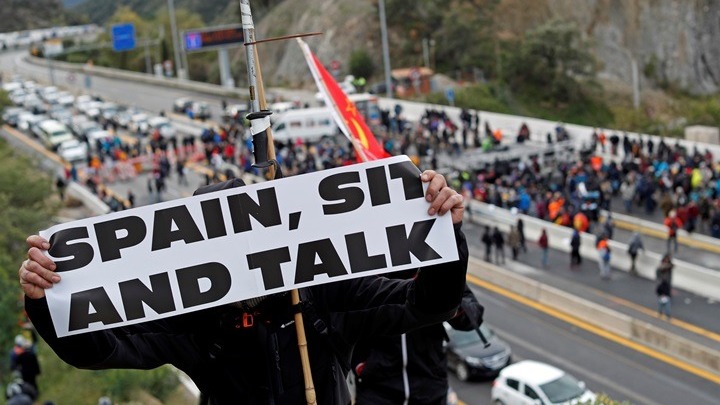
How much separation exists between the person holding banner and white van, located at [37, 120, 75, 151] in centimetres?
4839

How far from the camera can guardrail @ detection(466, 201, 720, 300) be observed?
24.0 m

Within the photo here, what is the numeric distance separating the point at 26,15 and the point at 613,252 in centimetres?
14787

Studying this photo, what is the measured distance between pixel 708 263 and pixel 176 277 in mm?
23355

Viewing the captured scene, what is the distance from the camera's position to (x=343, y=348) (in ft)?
14.4

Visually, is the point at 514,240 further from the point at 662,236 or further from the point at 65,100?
the point at 65,100

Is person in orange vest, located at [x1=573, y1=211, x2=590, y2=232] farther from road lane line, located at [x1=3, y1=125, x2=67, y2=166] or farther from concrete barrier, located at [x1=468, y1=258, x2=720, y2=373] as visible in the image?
road lane line, located at [x1=3, y1=125, x2=67, y2=166]

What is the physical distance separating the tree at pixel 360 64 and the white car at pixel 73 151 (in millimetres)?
27318

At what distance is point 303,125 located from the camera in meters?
45.8

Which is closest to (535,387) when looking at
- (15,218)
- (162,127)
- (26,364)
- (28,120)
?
(26,364)

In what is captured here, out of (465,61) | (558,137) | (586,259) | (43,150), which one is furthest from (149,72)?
(586,259)

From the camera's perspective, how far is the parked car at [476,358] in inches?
794

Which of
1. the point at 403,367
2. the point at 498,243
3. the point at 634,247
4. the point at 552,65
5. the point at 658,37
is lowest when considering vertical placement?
the point at 552,65

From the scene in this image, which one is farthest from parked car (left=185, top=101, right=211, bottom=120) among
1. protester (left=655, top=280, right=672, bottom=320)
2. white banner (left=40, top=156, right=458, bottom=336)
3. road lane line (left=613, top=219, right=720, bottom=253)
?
white banner (left=40, top=156, right=458, bottom=336)

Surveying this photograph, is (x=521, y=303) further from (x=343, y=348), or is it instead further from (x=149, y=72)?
(x=149, y=72)
